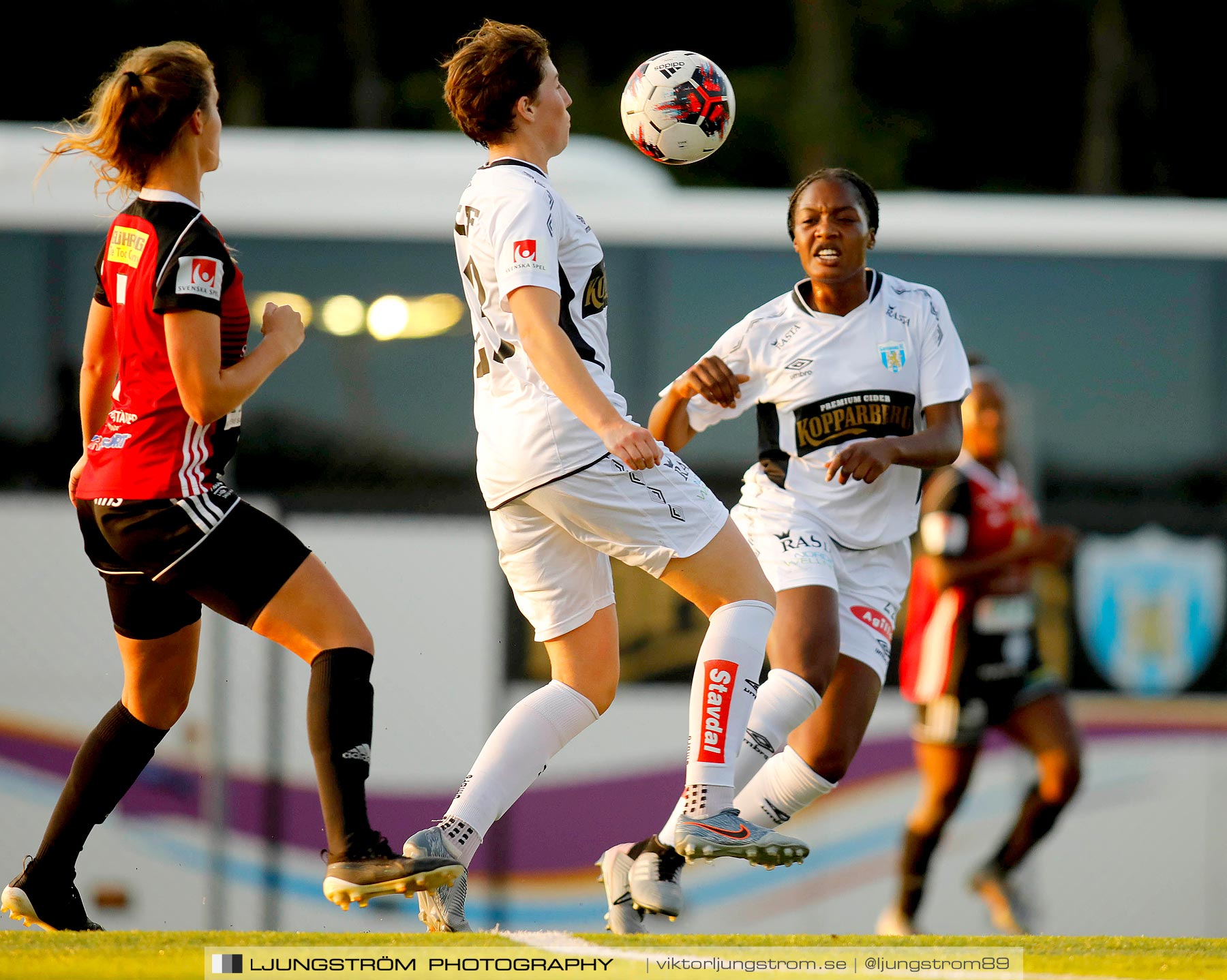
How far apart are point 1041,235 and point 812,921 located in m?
4.27

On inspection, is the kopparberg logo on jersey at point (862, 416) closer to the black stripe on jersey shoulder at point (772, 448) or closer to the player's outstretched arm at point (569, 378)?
the black stripe on jersey shoulder at point (772, 448)

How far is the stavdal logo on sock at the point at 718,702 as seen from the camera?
398cm

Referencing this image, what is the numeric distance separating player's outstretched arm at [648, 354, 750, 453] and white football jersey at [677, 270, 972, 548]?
0.19ft

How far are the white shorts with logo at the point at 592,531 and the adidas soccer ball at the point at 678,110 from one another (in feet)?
3.34

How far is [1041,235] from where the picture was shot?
8.82 metres

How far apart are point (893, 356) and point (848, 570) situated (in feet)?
2.23

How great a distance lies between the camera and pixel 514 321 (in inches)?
155

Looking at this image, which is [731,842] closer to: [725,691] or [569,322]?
[725,691]

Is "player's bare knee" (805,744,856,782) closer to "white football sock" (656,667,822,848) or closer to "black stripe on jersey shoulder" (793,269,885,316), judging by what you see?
"white football sock" (656,667,822,848)

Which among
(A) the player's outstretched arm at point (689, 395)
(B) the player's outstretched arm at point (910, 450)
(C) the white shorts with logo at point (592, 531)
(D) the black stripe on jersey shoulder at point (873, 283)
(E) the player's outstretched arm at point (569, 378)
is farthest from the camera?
(D) the black stripe on jersey shoulder at point (873, 283)

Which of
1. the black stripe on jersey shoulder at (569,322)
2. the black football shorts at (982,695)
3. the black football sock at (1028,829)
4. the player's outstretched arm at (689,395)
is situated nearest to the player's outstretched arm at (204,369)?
the black stripe on jersey shoulder at (569,322)

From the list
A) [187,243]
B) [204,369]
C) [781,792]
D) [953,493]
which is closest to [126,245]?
[187,243]

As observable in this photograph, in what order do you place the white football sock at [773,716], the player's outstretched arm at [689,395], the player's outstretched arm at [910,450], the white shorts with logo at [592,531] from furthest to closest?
the player's outstretched arm at [689,395]
the white football sock at [773,716]
the player's outstretched arm at [910,450]
the white shorts with logo at [592,531]

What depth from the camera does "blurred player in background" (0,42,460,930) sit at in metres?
3.65
